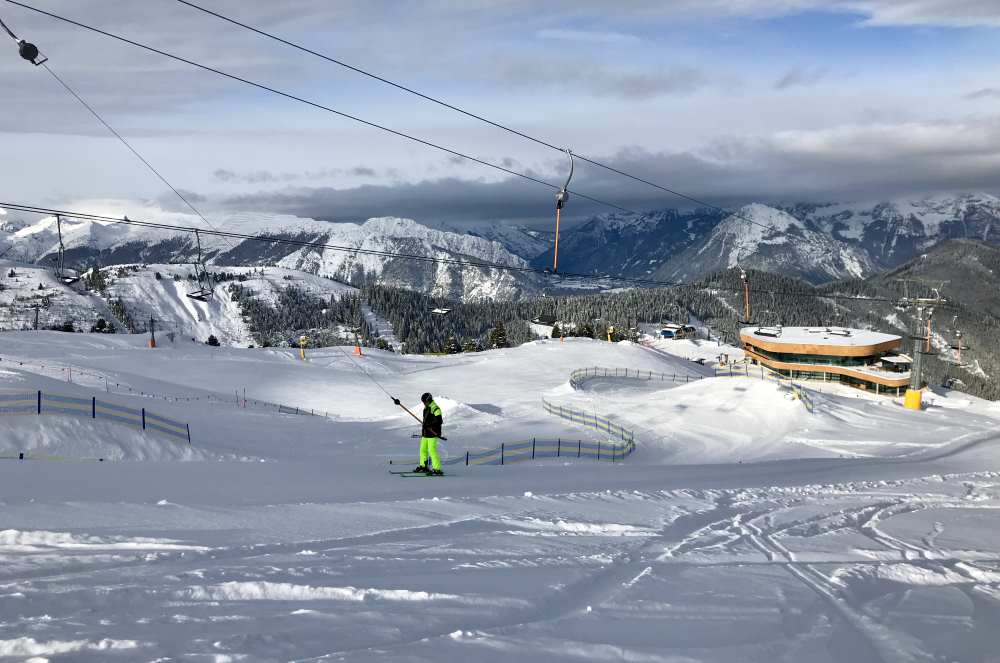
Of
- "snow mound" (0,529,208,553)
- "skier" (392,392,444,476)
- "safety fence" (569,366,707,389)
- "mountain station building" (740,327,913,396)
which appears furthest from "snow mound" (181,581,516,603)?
"mountain station building" (740,327,913,396)

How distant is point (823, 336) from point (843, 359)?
1152 centimetres

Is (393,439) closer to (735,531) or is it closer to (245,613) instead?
(735,531)

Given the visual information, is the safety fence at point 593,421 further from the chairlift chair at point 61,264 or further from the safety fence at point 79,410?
the chairlift chair at point 61,264

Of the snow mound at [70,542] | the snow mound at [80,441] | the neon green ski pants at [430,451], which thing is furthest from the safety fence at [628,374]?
the snow mound at [70,542]

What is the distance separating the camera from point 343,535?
348 inches

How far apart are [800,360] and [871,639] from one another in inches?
4022

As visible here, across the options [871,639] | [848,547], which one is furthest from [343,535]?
[848,547]

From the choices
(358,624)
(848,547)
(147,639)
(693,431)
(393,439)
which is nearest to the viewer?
(147,639)

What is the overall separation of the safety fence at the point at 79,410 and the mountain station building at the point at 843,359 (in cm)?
8282

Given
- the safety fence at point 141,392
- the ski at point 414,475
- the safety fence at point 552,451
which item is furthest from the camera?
the safety fence at point 141,392

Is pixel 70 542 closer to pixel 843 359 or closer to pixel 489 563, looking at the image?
pixel 489 563

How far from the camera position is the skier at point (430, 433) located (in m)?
14.9

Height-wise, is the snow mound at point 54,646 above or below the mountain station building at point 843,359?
above

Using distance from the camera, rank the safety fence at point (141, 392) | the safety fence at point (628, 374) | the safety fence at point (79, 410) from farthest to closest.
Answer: the safety fence at point (628, 374) < the safety fence at point (141, 392) < the safety fence at point (79, 410)
